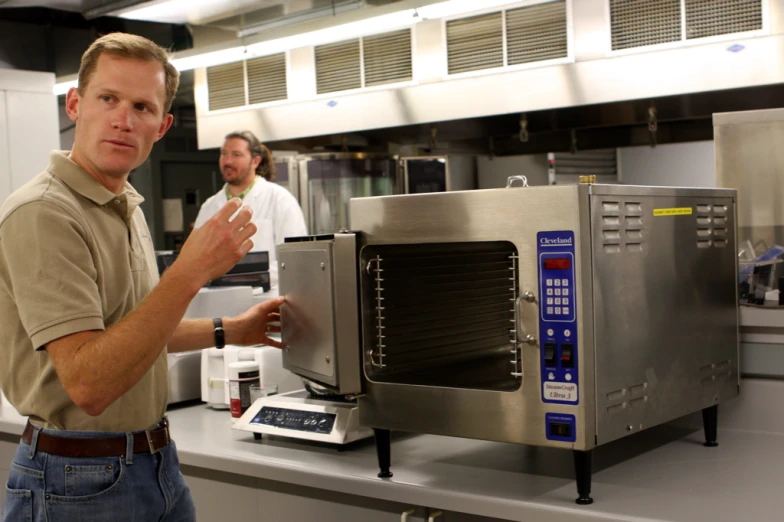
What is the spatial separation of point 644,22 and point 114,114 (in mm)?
3008

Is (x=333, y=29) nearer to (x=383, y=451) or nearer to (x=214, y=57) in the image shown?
(x=214, y=57)

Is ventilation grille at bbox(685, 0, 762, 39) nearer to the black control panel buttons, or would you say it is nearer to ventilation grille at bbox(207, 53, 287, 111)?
ventilation grille at bbox(207, 53, 287, 111)

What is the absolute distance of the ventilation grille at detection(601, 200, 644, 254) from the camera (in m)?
1.39

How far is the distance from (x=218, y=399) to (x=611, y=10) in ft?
8.58

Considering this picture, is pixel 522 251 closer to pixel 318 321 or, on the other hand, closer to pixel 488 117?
pixel 318 321

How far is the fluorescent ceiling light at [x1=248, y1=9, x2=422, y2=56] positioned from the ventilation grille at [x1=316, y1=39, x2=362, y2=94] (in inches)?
31.7

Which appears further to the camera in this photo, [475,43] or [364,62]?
[364,62]

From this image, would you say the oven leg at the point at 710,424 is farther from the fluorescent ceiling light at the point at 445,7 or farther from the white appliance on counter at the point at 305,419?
the fluorescent ceiling light at the point at 445,7

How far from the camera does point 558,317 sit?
136cm

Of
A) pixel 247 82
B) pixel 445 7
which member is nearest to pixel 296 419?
pixel 445 7

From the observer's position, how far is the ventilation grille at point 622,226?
4.56 feet

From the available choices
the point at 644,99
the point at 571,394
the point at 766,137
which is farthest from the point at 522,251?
the point at 644,99

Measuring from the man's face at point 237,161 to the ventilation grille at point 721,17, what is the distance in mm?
2281

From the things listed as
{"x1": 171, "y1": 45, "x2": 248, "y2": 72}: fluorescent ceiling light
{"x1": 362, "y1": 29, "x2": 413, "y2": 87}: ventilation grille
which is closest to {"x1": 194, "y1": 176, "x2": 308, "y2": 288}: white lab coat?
{"x1": 171, "y1": 45, "x2": 248, "y2": 72}: fluorescent ceiling light
